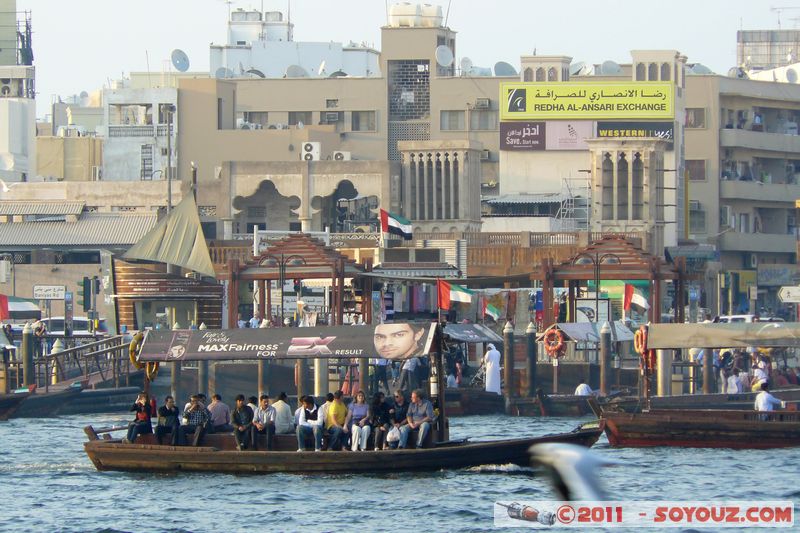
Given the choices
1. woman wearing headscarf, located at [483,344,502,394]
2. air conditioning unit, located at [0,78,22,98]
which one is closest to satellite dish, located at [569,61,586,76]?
air conditioning unit, located at [0,78,22,98]

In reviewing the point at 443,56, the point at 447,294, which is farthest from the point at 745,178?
the point at 447,294

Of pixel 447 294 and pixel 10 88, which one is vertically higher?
pixel 10 88

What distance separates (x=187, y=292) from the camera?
52938 mm

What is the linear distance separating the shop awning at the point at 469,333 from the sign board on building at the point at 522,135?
3415 centimetres

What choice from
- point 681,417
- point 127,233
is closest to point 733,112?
point 127,233

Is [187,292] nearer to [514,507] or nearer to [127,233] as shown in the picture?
[127,233]

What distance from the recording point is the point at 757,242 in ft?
291

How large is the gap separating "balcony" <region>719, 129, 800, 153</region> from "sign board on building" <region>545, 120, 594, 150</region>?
381 inches

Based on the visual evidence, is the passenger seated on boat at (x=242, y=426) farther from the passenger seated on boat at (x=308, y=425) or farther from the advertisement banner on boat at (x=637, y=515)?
the advertisement banner on boat at (x=637, y=515)

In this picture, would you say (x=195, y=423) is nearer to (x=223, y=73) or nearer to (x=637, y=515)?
(x=637, y=515)

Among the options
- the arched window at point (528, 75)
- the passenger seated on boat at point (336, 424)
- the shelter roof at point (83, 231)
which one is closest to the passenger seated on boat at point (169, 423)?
the passenger seated on boat at point (336, 424)

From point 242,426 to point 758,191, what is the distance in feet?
195

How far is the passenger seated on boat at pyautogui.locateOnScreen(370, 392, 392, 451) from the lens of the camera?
3281 centimetres

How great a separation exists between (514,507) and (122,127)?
200ft
